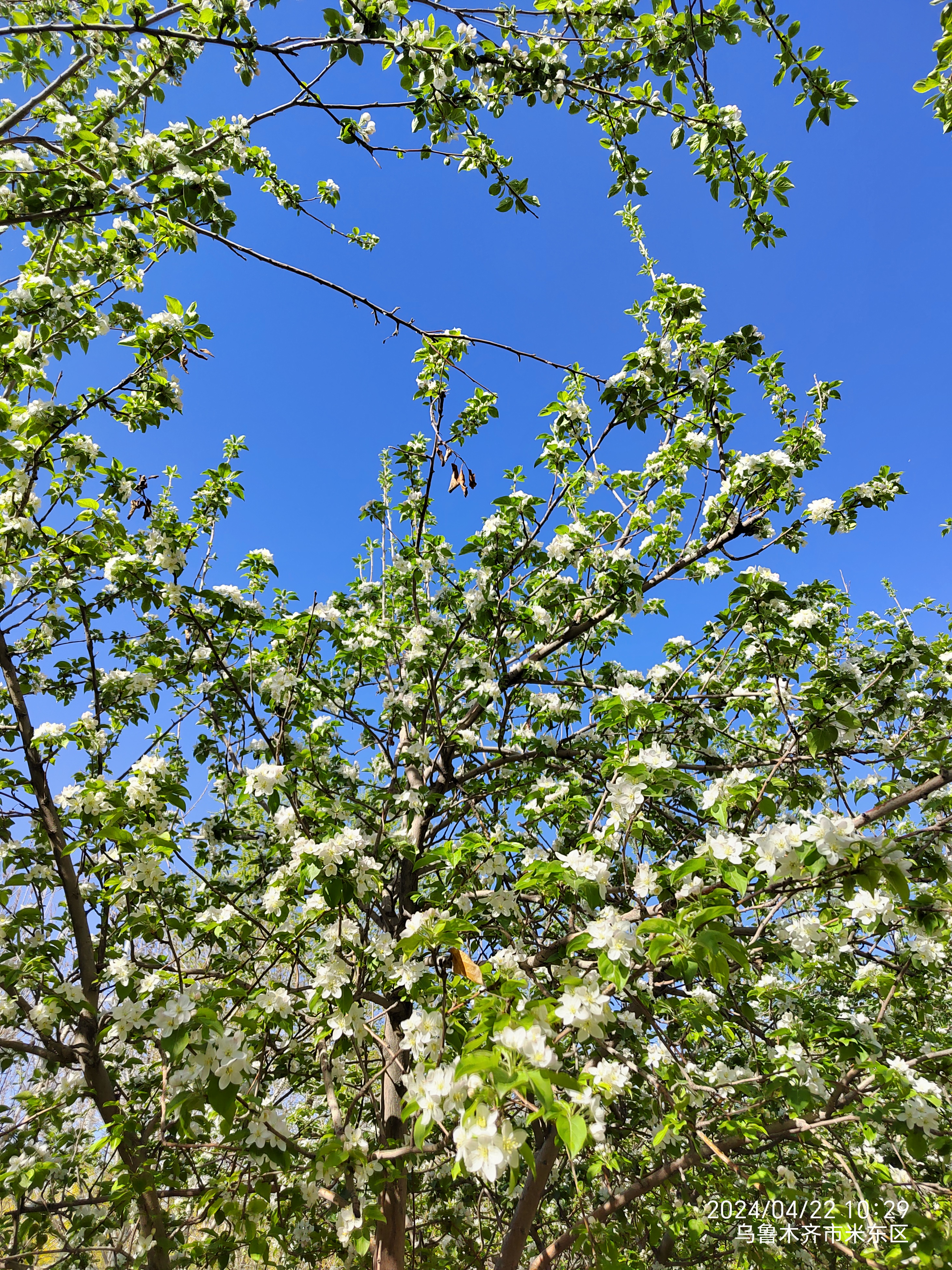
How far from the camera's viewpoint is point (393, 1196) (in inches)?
122

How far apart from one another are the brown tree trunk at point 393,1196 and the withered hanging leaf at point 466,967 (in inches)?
35.0

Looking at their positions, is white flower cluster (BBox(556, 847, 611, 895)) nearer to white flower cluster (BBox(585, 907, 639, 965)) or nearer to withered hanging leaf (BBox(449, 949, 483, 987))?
white flower cluster (BBox(585, 907, 639, 965))

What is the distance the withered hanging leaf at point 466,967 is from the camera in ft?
6.61

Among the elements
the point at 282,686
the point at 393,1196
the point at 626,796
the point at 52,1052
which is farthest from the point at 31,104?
the point at 393,1196

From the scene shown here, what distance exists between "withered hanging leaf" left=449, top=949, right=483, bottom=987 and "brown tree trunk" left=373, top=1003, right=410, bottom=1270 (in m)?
0.89

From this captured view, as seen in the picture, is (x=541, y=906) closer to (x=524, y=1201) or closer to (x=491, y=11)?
(x=524, y=1201)

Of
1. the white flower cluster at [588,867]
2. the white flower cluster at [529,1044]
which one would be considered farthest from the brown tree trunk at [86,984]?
the white flower cluster at [588,867]

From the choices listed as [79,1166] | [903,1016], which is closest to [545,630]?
[903,1016]

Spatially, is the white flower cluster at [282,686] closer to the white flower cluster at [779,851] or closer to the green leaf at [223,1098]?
the green leaf at [223,1098]

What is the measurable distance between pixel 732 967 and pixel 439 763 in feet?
6.77

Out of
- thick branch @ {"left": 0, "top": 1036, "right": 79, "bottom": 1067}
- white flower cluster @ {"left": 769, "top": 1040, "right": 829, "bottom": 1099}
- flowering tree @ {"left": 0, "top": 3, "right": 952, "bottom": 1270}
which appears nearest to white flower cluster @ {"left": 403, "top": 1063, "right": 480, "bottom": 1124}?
flowering tree @ {"left": 0, "top": 3, "right": 952, "bottom": 1270}

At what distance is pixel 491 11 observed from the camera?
1.97 metres

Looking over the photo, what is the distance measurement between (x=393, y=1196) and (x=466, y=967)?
78.1 inches

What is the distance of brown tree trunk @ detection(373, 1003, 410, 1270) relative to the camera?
3.10 metres
